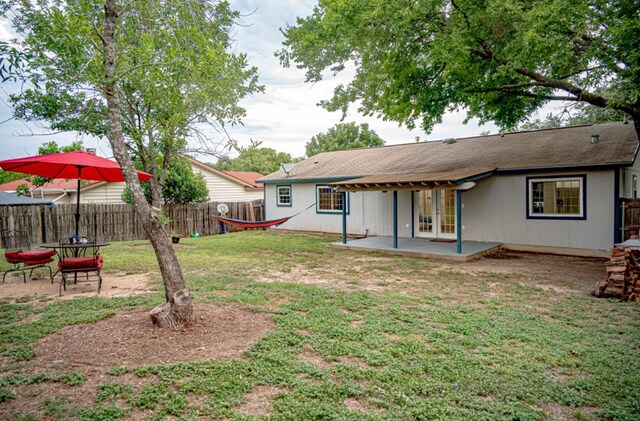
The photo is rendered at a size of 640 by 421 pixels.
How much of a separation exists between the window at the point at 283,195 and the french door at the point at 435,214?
5.42 metres

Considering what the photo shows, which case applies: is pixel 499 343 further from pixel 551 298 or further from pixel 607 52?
pixel 607 52

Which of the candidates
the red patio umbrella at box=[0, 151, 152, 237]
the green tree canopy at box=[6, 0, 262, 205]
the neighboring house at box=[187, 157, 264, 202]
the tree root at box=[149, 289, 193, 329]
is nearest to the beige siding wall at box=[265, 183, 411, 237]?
the green tree canopy at box=[6, 0, 262, 205]

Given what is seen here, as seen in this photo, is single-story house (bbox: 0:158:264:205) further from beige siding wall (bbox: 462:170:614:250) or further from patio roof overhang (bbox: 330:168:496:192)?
beige siding wall (bbox: 462:170:614:250)

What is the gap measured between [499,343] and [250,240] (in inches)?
386

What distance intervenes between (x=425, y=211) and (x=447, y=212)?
0.69 meters

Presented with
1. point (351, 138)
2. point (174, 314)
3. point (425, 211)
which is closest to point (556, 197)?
point (425, 211)

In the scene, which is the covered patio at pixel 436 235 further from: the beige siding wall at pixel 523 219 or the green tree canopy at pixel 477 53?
the green tree canopy at pixel 477 53

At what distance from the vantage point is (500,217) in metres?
10.2

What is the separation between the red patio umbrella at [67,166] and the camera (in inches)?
236

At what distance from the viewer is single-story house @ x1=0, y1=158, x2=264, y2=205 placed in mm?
16344

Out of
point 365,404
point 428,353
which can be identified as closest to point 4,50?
point 365,404

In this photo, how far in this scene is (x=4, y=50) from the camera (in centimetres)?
247

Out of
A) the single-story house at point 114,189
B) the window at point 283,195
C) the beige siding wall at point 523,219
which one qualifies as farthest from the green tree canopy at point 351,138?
the beige siding wall at point 523,219

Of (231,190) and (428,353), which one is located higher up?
(231,190)
